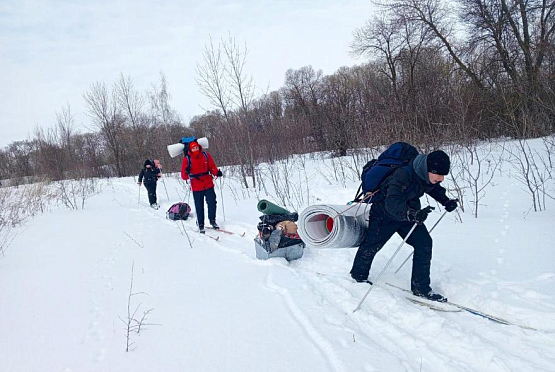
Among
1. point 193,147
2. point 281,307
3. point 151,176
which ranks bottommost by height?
point 281,307

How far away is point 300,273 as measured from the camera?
436cm

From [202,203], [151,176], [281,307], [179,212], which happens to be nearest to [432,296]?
[281,307]

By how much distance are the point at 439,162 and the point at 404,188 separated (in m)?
0.39

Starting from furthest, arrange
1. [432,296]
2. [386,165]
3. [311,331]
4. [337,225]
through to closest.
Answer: [337,225]
[386,165]
[432,296]
[311,331]

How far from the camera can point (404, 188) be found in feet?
10.9

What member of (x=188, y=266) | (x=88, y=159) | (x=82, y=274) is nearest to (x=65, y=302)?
(x=82, y=274)

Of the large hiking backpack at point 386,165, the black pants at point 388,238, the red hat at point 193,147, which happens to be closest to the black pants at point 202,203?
the red hat at point 193,147

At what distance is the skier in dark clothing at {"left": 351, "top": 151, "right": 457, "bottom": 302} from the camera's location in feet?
10.7

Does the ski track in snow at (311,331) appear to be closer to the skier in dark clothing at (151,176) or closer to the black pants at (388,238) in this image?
the black pants at (388,238)

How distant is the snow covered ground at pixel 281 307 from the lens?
2559mm

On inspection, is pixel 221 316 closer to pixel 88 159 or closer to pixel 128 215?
pixel 128 215

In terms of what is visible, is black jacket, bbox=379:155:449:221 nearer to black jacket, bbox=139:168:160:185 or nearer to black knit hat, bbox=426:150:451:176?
black knit hat, bbox=426:150:451:176

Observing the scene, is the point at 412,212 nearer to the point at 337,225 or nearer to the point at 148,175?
the point at 337,225

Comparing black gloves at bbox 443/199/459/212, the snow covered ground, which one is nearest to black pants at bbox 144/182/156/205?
the snow covered ground
